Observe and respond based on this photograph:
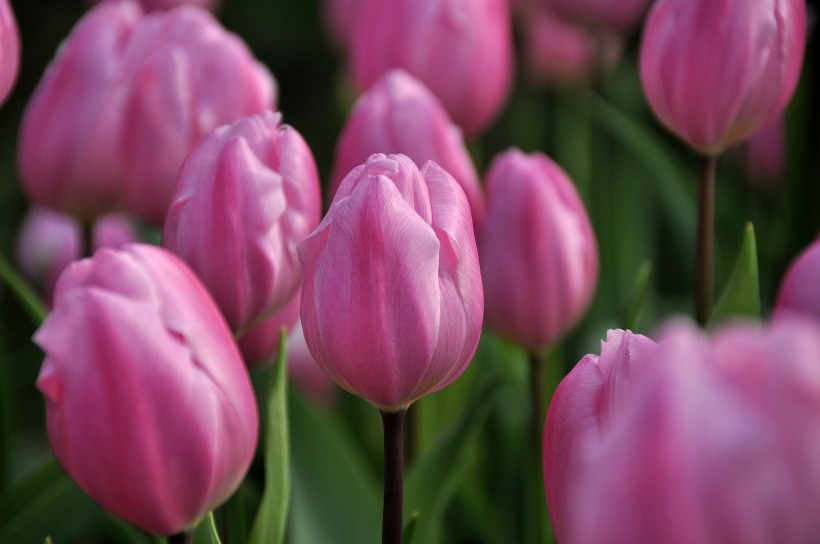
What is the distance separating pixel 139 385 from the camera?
289mm

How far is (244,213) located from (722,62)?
0.20m

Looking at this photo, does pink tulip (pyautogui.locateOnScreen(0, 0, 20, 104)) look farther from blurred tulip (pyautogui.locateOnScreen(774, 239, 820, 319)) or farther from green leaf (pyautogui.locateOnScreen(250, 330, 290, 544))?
blurred tulip (pyautogui.locateOnScreen(774, 239, 820, 319))

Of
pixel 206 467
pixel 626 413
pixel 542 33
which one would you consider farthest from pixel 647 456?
pixel 542 33

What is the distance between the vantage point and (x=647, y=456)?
0.64 ft

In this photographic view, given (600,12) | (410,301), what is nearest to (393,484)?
(410,301)

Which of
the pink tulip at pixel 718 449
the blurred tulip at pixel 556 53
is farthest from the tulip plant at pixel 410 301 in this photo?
the blurred tulip at pixel 556 53

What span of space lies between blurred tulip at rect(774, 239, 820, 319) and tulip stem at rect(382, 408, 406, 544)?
13 cm

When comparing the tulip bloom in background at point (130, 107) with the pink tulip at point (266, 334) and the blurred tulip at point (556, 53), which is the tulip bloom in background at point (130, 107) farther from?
the blurred tulip at point (556, 53)

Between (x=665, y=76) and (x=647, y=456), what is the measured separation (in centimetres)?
27

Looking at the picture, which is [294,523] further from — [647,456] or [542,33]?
[542,33]

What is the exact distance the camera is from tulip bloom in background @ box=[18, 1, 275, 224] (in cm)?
48

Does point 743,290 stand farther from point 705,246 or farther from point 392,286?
point 392,286

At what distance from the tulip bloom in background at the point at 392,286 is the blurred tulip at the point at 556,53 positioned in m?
0.66

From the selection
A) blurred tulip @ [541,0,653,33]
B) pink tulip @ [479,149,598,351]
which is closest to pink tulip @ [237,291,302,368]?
pink tulip @ [479,149,598,351]
